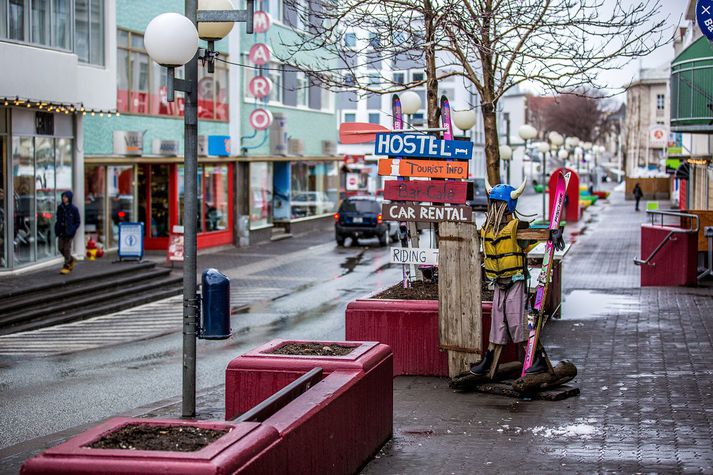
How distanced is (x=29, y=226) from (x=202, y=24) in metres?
14.5

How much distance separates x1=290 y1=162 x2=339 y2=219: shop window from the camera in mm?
42812

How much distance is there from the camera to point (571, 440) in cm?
850

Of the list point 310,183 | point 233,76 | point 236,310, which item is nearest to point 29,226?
point 236,310

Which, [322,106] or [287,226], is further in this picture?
[322,106]

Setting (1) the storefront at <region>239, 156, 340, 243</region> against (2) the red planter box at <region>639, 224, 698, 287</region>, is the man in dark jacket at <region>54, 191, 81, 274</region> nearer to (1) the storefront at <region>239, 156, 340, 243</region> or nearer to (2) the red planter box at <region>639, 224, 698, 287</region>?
(2) the red planter box at <region>639, 224, 698, 287</region>

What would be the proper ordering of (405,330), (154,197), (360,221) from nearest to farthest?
(405,330)
(154,197)
(360,221)

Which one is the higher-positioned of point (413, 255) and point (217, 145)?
point (217, 145)

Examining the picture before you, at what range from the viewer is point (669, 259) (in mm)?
20359

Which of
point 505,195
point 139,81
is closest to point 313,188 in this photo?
point 139,81

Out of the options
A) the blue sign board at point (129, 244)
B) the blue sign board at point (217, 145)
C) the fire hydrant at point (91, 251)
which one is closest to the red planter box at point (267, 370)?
the blue sign board at point (129, 244)

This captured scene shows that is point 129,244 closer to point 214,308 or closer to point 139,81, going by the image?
point 139,81

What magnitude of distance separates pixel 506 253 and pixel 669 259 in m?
11.2

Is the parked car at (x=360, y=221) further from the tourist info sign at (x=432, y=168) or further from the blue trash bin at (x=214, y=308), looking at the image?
the blue trash bin at (x=214, y=308)

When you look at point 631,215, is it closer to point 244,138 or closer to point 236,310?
point 244,138
